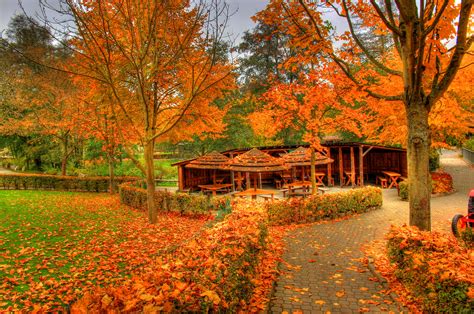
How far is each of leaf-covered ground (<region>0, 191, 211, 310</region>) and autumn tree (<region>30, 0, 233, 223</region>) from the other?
167cm

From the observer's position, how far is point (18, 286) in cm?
566

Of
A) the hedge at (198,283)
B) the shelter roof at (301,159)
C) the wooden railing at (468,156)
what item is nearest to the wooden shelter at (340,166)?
the shelter roof at (301,159)

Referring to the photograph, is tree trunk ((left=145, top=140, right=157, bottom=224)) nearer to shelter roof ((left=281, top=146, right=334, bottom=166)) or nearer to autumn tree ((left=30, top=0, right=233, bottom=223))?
autumn tree ((left=30, top=0, right=233, bottom=223))

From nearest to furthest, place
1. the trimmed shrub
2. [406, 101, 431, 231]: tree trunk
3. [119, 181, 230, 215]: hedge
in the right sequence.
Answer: the trimmed shrub, [406, 101, 431, 231]: tree trunk, [119, 181, 230, 215]: hedge

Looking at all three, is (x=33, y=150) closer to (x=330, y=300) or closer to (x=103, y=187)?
(x=103, y=187)

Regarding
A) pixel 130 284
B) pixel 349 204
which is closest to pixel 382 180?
pixel 349 204

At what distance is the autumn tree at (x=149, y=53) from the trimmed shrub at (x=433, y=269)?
6410 mm

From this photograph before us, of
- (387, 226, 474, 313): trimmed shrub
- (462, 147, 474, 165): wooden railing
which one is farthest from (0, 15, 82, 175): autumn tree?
(462, 147, 474, 165): wooden railing

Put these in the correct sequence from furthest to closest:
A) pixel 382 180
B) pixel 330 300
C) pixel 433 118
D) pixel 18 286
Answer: pixel 382 180
pixel 433 118
pixel 18 286
pixel 330 300

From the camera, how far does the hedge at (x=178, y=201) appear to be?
12477 mm

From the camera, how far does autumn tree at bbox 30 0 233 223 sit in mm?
9070

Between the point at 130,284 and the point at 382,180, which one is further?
the point at 382,180

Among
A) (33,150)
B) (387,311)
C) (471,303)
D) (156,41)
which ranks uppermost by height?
(156,41)

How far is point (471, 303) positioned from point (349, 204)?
916cm
